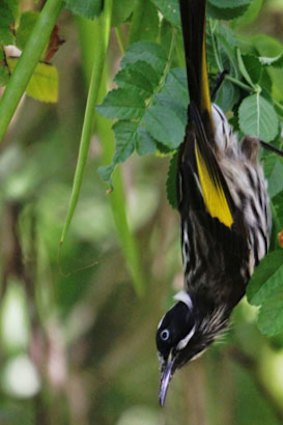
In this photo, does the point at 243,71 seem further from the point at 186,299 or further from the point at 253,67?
the point at 186,299

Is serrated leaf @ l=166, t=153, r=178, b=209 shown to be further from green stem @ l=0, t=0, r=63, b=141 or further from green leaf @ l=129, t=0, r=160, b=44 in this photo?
green stem @ l=0, t=0, r=63, b=141

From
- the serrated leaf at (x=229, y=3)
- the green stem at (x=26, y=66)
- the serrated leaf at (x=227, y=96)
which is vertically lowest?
the serrated leaf at (x=227, y=96)

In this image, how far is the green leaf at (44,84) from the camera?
1878 mm

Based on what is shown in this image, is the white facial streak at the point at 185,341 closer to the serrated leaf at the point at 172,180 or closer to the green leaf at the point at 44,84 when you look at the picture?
the serrated leaf at the point at 172,180

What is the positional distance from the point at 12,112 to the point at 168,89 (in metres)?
0.24

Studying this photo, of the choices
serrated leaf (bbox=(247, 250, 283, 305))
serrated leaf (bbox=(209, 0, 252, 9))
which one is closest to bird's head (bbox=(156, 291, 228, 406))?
serrated leaf (bbox=(247, 250, 283, 305))

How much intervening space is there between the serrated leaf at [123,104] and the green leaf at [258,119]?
0.44 ft

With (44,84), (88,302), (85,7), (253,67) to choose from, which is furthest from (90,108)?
(88,302)

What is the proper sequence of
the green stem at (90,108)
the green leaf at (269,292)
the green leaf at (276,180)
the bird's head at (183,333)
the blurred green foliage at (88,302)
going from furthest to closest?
the blurred green foliage at (88,302), the bird's head at (183,333), the green leaf at (276,180), the green leaf at (269,292), the green stem at (90,108)

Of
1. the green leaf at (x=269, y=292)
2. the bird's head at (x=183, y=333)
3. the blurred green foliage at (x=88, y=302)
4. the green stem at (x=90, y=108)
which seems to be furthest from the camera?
the blurred green foliage at (x=88, y=302)

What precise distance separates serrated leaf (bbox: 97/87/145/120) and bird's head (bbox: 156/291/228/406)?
23.3 inches

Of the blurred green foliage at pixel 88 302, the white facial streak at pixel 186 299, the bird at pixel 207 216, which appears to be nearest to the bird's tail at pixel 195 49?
the bird at pixel 207 216

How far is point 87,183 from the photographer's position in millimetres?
3410

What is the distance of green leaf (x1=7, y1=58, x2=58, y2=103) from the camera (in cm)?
188
